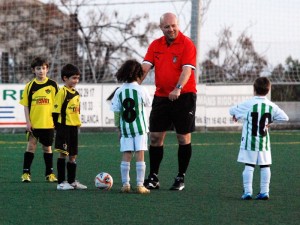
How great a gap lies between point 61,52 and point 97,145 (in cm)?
1246

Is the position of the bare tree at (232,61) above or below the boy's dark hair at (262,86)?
above

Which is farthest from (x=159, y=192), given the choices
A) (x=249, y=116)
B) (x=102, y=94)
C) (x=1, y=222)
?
(x=102, y=94)

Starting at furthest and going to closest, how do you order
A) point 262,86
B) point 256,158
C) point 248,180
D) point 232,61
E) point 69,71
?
point 232,61
point 69,71
point 262,86
point 256,158
point 248,180

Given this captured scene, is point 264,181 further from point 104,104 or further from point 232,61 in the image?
point 232,61

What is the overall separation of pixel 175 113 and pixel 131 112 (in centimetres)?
67

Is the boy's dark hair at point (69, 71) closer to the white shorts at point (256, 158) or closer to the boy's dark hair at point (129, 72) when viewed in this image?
the boy's dark hair at point (129, 72)

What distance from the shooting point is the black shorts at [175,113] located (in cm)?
1016

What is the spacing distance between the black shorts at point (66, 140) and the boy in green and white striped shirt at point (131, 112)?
2.47 feet

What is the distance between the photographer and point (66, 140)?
1025 centimetres

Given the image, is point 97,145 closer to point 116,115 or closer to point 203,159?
point 203,159

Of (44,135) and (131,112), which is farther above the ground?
(131,112)

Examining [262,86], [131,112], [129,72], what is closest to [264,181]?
[262,86]

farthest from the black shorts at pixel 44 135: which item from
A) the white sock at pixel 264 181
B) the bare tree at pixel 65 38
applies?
the bare tree at pixel 65 38

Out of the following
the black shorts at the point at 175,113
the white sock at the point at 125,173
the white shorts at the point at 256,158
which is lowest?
the white sock at the point at 125,173
